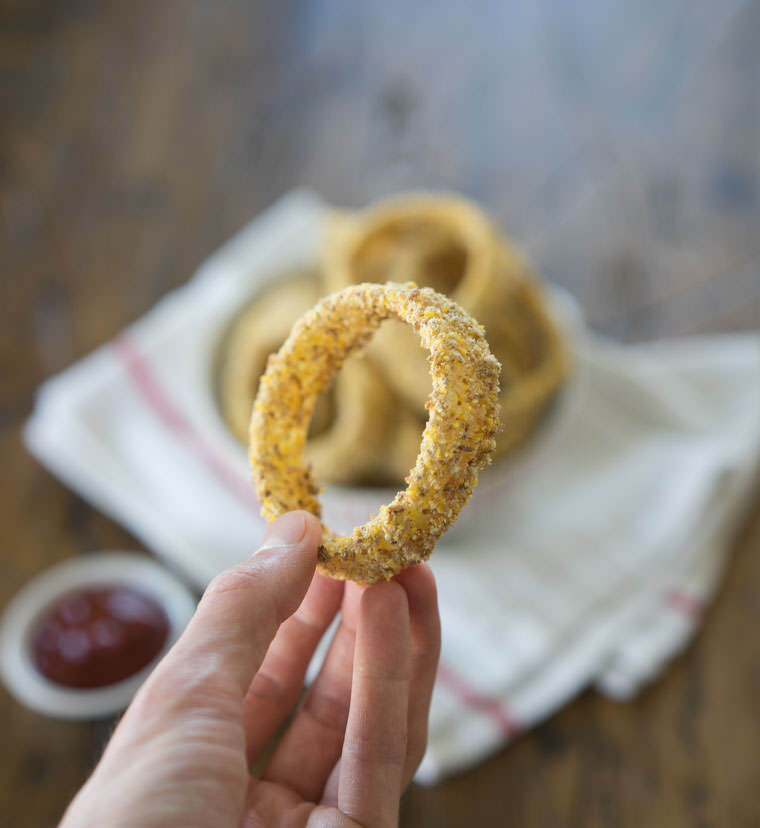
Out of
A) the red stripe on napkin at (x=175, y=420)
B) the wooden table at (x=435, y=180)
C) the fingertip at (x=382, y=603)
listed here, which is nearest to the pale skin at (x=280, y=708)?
the fingertip at (x=382, y=603)

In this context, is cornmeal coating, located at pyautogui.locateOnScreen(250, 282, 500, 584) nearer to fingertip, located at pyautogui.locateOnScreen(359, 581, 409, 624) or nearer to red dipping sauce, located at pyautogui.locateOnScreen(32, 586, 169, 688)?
fingertip, located at pyautogui.locateOnScreen(359, 581, 409, 624)

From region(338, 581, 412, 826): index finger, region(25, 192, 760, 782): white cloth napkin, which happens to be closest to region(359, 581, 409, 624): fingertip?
region(338, 581, 412, 826): index finger

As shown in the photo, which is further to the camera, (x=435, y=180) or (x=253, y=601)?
(x=435, y=180)

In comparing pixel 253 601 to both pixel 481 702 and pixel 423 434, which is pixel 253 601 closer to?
pixel 423 434

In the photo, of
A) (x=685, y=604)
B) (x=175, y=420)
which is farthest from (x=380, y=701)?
(x=175, y=420)

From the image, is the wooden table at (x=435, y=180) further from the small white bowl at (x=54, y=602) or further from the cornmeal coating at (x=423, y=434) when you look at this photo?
the cornmeal coating at (x=423, y=434)

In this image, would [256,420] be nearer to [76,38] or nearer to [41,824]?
[41,824]

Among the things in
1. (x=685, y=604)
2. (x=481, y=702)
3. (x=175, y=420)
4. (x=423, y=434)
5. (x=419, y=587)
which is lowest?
(x=685, y=604)
